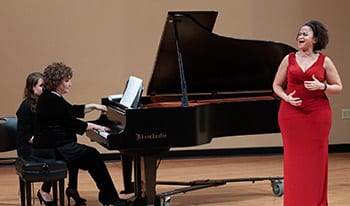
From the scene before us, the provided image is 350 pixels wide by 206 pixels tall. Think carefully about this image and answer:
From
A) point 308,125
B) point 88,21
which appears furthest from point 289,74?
point 88,21

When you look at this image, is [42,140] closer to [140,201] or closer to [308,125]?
[140,201]

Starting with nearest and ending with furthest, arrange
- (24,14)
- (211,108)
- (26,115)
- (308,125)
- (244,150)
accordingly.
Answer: (308,125) < (211,108) < (26,115) < (24,14) < (244,150)

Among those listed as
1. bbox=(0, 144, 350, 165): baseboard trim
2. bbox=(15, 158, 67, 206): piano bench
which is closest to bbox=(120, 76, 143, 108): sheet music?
bbox=(15, 158, 67, 206): piano bench

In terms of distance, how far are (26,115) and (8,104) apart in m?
2.39

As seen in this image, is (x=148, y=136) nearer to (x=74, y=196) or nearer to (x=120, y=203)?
(x=120, y=203)

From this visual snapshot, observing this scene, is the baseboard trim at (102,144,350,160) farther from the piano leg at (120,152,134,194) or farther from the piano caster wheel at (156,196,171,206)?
the piano caster wheel at (156,196,171,206)

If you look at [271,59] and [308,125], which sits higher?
[271,59]

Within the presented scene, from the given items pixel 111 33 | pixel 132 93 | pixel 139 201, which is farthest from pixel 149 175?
pixel 111 33

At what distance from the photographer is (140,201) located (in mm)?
4883

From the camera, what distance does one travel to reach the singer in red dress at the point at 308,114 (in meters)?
4.29

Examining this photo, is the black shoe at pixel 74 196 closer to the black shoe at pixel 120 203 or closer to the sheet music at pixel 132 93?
the black shoe at pixel 120 203

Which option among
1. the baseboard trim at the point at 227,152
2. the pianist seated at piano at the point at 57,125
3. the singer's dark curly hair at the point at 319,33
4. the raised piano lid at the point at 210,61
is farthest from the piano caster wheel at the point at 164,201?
the baseboard trim at the point at 227,152

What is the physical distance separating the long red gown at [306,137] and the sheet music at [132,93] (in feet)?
3.69

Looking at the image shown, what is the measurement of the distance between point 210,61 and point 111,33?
2561 mm
